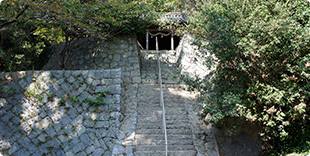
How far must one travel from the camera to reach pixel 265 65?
16.4ft

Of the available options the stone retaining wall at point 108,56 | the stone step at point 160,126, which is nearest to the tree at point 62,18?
the stone retaining wall at point 108,56

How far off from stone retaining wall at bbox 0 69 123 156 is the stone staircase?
29.6 inches

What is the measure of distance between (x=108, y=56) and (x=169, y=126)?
472cm

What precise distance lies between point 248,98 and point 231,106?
1.54 feet

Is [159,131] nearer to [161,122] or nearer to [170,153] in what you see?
[161,122]

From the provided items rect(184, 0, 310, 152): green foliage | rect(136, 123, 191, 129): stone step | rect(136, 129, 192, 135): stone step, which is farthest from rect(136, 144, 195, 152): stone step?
rect(184, 0, 310, 152): green foliage

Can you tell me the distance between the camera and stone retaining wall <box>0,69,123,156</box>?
6.09 metres

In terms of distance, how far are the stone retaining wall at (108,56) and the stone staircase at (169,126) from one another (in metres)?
1.63

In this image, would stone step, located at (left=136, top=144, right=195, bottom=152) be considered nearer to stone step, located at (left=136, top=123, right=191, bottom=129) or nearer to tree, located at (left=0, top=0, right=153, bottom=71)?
stone step, located at (left=136, top=123, right=191, bottom=129)

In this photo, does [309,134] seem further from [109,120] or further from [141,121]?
[109,120]

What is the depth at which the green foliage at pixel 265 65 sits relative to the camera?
466 cm

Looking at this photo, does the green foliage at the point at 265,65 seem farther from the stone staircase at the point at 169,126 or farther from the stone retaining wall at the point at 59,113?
the stone retaining wall at the point at 59,113

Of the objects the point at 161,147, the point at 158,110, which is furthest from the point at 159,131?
the point at 158,110

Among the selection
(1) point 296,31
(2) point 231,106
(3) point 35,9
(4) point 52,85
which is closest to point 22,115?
(4) point 52,85
